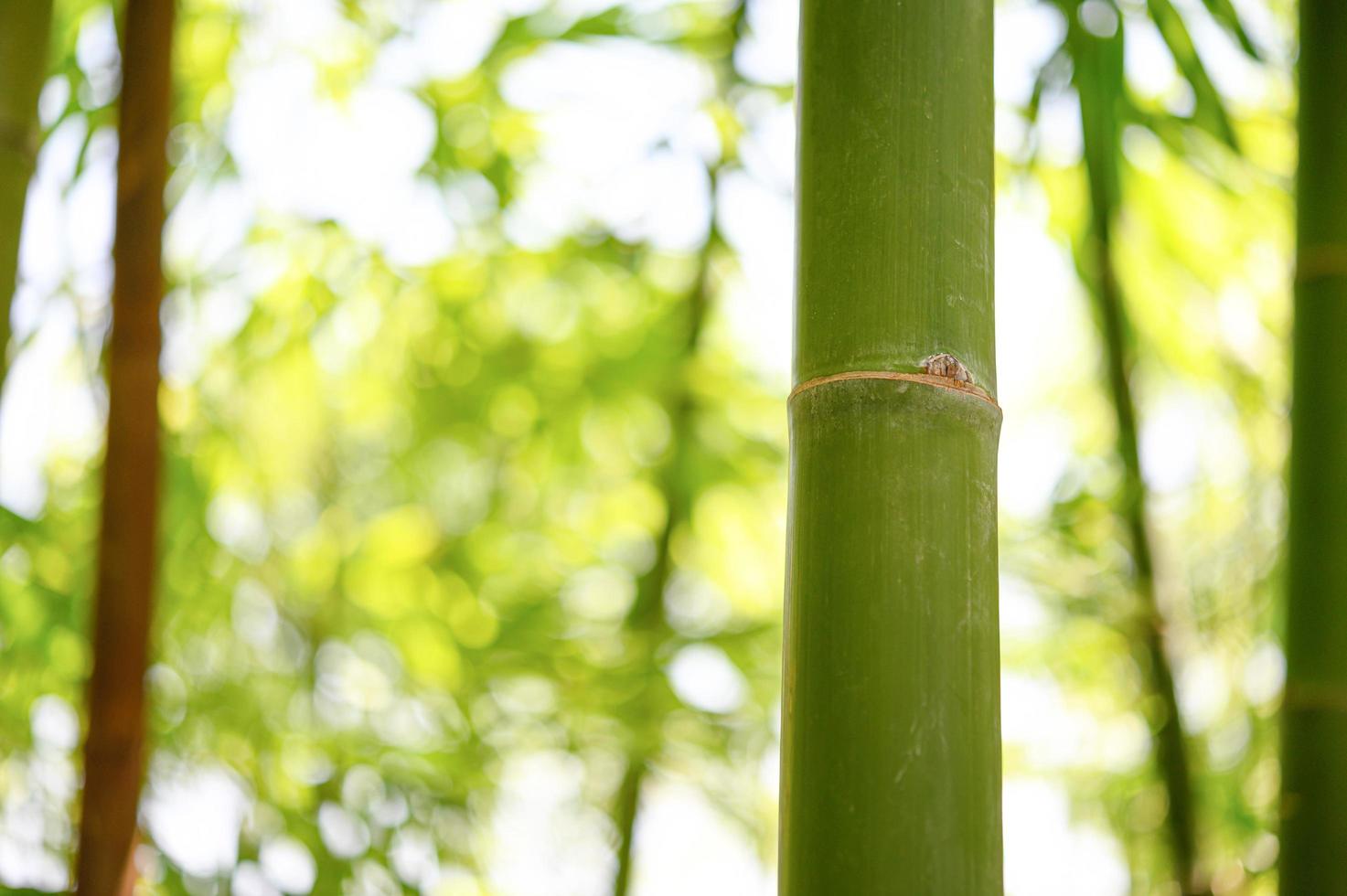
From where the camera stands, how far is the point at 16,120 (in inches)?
32.2

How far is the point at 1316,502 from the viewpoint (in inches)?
31.6

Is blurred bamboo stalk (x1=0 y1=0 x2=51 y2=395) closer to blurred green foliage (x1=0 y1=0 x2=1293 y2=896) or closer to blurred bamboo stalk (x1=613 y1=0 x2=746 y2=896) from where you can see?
blurred green foliage (x1=0 y1=0 x2=1293 y2=896)

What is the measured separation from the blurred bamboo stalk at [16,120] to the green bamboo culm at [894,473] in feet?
1.67

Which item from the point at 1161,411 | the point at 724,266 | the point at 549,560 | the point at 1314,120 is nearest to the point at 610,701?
the point at 549,560

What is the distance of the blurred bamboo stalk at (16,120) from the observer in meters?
0.80

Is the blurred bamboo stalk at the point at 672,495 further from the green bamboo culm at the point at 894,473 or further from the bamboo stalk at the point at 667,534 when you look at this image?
the green bamboo culm at the point at 894,473

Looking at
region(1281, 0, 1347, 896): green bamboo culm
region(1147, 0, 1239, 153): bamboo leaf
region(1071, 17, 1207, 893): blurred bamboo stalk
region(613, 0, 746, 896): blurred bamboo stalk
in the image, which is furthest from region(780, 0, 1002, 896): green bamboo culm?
region(613, 0, 746, 896): blurred bamboo stalk

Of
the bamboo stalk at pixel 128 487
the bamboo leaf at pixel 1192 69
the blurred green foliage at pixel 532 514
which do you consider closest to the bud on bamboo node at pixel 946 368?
the bamboo stalk at pixel 128 487

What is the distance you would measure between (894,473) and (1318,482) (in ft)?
1.35

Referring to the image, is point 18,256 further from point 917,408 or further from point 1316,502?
point 1316,502

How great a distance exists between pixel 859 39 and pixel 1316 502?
1.45 ft

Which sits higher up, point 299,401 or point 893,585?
point 299,401

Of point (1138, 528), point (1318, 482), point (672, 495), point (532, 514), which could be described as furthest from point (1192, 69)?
point (532, 514)

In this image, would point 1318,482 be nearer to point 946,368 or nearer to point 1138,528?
point 946,368
